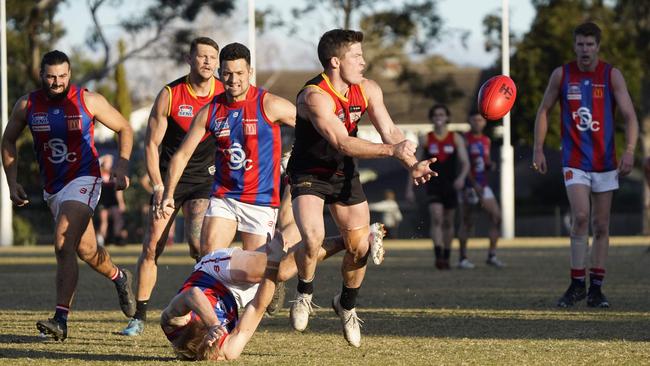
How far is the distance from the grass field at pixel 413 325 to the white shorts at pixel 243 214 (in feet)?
2.59

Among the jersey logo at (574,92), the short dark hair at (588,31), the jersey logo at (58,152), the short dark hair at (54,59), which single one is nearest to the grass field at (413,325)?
the jersey logo at (58,152)

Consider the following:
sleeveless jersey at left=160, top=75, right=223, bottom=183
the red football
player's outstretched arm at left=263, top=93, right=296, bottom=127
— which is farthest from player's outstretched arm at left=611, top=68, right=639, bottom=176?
sleeveless jersey at left=160, top=75, right=223, bottom=183

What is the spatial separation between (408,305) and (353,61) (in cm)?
428

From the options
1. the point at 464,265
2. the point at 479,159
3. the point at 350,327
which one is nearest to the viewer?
the point at 350,327

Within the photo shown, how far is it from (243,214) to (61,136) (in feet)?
5.30

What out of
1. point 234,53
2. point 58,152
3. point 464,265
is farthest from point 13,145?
point 464,265

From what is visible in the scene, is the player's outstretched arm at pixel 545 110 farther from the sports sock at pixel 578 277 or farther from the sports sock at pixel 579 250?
the sports sock at pixel 578 277

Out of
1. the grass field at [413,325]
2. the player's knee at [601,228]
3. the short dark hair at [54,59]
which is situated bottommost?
the grass field at [413,325]

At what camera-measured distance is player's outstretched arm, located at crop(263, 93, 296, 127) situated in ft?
31.1

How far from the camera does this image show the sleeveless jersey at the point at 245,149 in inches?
369

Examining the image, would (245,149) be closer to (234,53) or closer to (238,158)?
(238,158)

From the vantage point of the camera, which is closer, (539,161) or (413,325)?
(413,325)

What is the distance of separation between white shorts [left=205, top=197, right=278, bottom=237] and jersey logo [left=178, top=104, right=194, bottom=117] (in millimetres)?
1208

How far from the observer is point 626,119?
38.4ft
